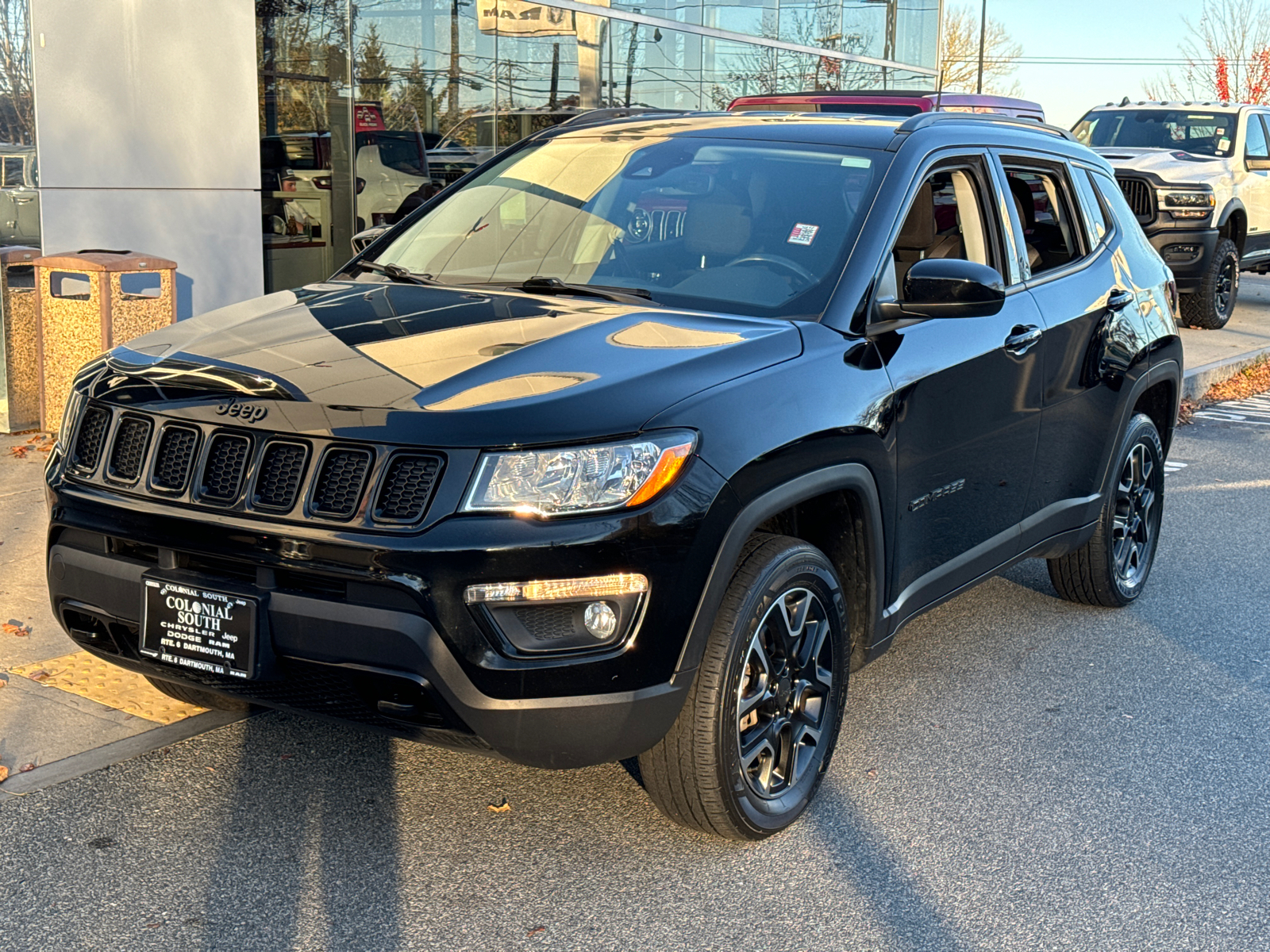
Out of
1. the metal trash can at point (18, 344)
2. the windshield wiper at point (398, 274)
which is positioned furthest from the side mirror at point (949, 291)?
the metal trash can at point (18, 344)

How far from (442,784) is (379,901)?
2.17 feet

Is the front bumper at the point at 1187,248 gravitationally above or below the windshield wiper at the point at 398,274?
below

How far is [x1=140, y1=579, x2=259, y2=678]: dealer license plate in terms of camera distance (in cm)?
318

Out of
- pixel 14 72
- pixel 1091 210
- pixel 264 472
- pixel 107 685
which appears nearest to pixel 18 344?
pixel 14 72

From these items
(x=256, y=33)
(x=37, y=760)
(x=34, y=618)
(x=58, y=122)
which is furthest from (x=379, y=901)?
(x=256, y=33)

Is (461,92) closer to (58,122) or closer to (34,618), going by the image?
(58,122)

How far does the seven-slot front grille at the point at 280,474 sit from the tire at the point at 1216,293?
13.9m

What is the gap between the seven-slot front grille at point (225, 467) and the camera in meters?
3.26

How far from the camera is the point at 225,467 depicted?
10.8ft

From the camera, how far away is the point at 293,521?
315 centimetres

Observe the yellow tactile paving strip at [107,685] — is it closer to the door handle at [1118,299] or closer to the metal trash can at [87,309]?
the metal trash can at [87,309]

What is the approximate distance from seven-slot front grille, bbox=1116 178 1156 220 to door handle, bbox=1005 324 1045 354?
32.2ft

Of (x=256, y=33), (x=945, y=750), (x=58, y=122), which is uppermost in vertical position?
(x=256, y=33)

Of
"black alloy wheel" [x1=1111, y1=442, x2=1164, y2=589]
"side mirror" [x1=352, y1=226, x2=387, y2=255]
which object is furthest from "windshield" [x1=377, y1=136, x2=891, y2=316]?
"black alloy wheel" [x1=1111, y1=442, x2=1164, y2=589]
